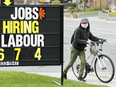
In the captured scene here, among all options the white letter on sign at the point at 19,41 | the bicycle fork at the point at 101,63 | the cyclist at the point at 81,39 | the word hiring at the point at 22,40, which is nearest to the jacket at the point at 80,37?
the cyclist at the point at 81,39

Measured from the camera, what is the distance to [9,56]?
6.23 meters

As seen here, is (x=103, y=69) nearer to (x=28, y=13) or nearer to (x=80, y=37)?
(x=80, y=37)

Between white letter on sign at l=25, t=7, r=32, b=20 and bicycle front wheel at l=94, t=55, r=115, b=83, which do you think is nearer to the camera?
white letter on sign at l=25, t=7, r=32, b=20

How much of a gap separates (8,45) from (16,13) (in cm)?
73

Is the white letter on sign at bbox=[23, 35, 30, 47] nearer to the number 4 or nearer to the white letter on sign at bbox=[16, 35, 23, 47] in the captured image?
the white letter on sign at bbox=[16, 35, 23, 47]

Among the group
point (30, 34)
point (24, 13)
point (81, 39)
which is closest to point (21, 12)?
point (24, 13)

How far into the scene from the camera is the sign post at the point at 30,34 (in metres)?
6.09

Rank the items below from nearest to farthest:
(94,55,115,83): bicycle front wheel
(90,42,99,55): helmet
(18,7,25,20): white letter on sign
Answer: (18,7,25,20): white letter on sign, (94,55,115,83): bicycle front wheel, (90,42,99,55): helmet

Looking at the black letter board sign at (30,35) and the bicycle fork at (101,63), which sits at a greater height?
the black letter board sign at (30,35)

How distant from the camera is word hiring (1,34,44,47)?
20.1ft

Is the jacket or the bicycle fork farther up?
the jacket

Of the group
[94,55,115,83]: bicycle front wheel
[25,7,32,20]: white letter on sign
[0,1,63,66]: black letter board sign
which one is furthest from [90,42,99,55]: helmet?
[25,7,32,20]: white letter on sign

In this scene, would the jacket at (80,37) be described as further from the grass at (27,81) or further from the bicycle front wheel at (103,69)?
the grass at (27,81)

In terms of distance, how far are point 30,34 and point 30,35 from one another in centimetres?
2
